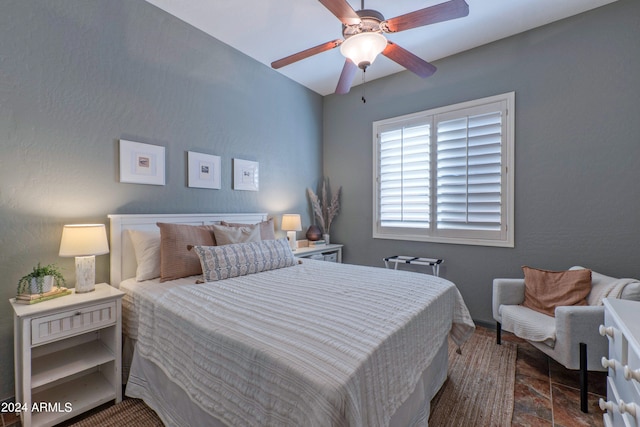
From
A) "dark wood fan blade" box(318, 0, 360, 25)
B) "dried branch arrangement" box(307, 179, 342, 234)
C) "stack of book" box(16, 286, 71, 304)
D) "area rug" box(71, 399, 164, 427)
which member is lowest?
"area rug" box(71, 399, 164, 427)

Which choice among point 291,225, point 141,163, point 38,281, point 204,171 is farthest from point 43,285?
point 291,225

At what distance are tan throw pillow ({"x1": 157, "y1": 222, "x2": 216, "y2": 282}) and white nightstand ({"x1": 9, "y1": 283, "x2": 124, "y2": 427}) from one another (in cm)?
34

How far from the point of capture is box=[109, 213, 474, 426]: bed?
1.03 meters

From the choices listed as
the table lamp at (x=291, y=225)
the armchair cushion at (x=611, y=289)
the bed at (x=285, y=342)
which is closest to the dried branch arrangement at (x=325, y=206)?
the table lamp at (x=291, y=225)

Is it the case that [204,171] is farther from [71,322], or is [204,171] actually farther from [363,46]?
[363,46]

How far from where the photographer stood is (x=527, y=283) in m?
2.52

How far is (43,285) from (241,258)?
1228 millimetres

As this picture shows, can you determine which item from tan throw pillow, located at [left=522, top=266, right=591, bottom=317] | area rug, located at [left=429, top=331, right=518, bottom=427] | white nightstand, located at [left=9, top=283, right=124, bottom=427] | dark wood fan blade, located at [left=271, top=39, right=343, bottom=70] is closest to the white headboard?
white nightstand, located at [left=9, top=283, right=124, bottom=427]

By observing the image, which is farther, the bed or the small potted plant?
the small potted plant

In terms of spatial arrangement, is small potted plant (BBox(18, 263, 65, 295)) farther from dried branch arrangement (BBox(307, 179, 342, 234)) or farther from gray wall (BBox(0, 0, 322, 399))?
dried branch arrangement (BBox(307, 179, 342, 234))

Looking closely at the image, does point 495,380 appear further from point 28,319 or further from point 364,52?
point 28,319

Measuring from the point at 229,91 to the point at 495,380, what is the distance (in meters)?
3.62

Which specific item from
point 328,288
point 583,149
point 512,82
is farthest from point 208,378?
point 512,82

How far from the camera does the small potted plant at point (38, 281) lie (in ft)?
5.80
